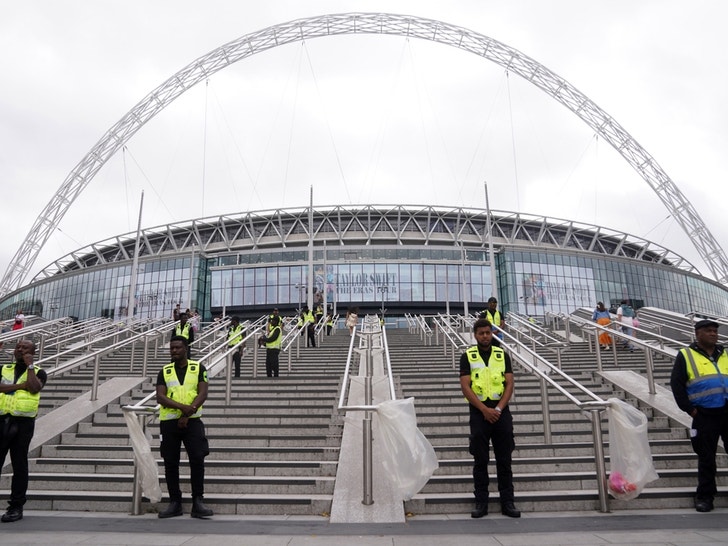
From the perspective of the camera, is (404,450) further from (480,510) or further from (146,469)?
(146,469)

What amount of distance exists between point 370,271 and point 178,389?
45872 mm

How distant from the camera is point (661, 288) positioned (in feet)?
188

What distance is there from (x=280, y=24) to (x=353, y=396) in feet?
165

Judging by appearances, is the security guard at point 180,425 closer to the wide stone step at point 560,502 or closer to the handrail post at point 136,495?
the handrail post at point 136,495

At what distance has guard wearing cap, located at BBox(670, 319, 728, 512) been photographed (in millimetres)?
4648

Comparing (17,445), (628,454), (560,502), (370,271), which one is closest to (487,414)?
(560,502)

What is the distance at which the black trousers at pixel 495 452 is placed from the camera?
15.0 feet

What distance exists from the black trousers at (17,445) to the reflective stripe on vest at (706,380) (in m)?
6.32

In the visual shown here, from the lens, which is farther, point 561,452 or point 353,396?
point 353,396

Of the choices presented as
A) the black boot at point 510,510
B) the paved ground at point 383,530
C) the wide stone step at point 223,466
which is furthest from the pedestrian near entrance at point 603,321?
the wide stone step at point 223,466

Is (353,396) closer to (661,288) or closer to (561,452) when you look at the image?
(561,452)

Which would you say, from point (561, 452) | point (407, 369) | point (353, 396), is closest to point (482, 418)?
point (561, 452)

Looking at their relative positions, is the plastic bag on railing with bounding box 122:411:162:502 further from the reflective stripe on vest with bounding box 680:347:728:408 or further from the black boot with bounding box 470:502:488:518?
the reflective stripe on vest with bounding box 680:347:728:408

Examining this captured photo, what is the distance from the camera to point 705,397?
4797mm
